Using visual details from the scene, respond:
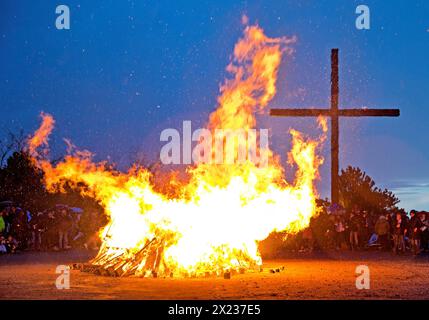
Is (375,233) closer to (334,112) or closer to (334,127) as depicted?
(334,127)

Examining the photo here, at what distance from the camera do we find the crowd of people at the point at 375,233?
22.2 metres

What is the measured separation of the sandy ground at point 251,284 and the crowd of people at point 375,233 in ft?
12.0

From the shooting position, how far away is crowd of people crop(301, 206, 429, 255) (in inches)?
873

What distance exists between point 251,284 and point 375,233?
12.1 m

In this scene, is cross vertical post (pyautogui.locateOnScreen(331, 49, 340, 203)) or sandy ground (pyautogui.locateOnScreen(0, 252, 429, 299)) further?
cross vertical post (pyautogui.locateOnScreen(331, 49, 340, 203))

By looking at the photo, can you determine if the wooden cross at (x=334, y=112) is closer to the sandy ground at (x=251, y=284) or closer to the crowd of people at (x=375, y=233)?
the crowd of people at (x=375, y=233)

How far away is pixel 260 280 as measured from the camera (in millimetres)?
13984

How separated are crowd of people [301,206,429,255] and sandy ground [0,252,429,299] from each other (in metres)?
3.64

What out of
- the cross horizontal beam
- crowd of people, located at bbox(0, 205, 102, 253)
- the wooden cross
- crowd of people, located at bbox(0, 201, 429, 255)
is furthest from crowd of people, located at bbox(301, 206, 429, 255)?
crowd of people, located at bbox(0, 205, 102, 253)

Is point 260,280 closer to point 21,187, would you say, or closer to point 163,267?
point 163,267

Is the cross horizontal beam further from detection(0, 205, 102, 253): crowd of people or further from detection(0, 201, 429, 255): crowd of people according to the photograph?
detection(0, 205, 102, 253): crowd of people

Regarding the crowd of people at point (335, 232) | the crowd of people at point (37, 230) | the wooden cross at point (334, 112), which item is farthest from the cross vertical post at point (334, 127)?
the crowd of people at point (37, 230)
